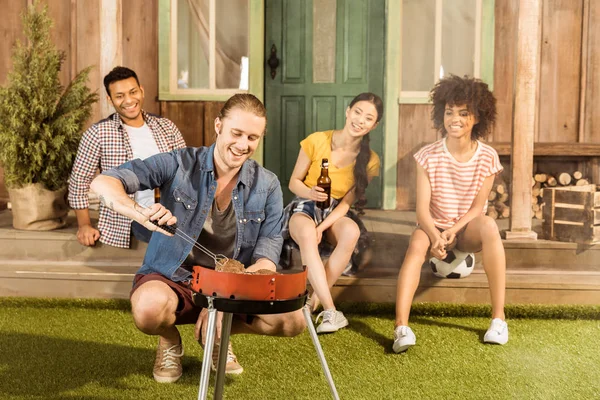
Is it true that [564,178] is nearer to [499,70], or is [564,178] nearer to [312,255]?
[499,70]

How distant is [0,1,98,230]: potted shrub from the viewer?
452cm

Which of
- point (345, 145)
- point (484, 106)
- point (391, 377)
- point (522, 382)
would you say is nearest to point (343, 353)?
point (391, 377)

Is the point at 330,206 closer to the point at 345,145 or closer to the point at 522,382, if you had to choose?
the point at 345,145

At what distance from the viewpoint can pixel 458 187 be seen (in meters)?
4.02

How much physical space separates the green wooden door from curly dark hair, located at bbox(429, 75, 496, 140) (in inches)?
36.6

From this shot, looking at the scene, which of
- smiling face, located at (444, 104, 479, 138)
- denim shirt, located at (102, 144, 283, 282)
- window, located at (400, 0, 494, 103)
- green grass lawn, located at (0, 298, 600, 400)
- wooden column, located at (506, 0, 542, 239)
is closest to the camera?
denim shirt, located at (102, 144, 283, 282)

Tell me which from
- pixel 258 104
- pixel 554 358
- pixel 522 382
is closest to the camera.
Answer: pixel 258 104

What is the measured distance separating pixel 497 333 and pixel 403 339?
453mm

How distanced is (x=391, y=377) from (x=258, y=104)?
1.23 meters

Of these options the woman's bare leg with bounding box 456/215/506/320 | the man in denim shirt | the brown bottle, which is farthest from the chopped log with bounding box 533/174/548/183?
the man in denim shirt

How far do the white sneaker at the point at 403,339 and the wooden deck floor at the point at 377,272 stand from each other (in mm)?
603

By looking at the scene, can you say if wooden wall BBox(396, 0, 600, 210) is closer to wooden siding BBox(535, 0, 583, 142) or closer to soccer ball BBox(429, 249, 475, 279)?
wooden siding BBox(535, 0, 583, 142)

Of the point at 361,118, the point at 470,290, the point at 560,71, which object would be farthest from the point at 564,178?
the point at 361,118

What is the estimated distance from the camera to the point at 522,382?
126 inches
